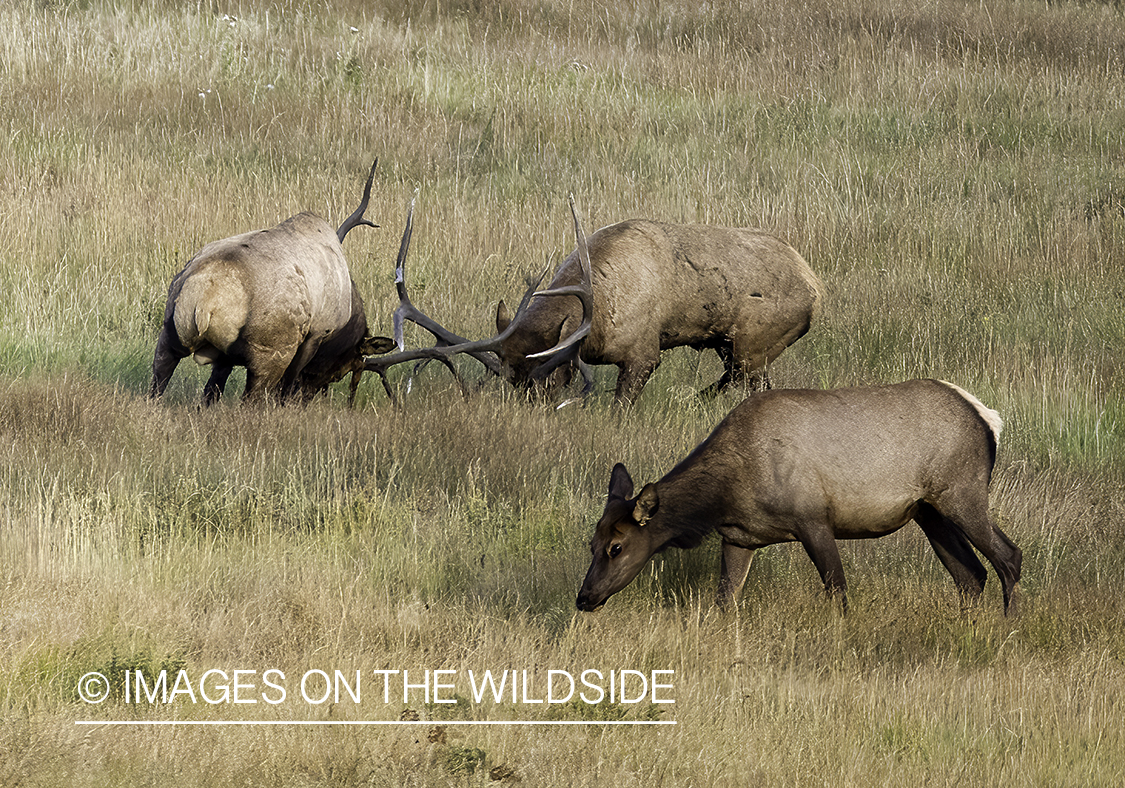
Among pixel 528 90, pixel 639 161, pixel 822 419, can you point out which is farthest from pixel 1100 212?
pixel 822 419

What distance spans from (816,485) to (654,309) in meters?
3.60

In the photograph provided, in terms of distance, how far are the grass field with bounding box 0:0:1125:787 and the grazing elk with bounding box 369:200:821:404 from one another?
16.2 inches

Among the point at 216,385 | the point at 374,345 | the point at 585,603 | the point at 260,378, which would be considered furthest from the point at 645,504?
the point at 216,385

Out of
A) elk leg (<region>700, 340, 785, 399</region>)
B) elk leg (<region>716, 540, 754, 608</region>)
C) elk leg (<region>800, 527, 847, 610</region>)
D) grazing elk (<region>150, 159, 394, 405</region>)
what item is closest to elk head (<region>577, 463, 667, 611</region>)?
elk leg (<region>716, 540, 754, 608</region>)

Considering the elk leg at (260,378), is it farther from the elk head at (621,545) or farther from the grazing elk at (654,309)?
the elk head at (621,545)

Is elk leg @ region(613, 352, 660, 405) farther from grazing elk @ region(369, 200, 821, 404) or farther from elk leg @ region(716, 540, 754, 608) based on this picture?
elk leg @ region(716, 540, 754, 608)

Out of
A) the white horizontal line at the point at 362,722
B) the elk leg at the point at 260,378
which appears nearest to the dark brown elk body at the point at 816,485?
the white horizontal line at the point at 362,722

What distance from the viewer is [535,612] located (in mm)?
6336

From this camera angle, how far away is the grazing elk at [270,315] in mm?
8211

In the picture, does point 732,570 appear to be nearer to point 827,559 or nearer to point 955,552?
point 827,559

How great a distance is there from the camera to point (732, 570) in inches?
251

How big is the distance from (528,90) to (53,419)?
36.9ft

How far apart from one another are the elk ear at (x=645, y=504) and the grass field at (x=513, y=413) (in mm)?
517

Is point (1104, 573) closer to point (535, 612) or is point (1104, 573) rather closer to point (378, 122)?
point (535, 612)
